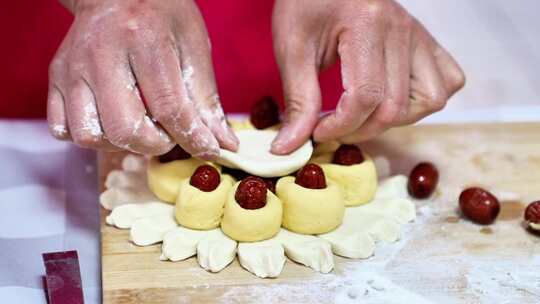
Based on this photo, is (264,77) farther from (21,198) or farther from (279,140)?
(21,198)

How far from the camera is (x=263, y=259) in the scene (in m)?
1.75

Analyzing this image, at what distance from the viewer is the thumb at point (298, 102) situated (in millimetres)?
1965

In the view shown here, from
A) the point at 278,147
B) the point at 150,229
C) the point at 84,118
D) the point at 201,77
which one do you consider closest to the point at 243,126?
the point at 278,147

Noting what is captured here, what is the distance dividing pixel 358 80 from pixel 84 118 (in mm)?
641

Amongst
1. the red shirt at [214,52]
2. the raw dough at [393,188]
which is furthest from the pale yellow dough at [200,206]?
the red shirt at [214,52]

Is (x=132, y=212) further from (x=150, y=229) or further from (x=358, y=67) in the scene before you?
(x=358, y=67)

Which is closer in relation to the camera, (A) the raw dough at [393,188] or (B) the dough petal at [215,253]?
(B) the dough petal at [215,253]

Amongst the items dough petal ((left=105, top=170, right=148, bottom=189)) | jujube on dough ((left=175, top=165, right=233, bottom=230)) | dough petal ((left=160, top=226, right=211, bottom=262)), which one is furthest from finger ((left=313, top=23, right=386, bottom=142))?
dough petal ((left=105, top=170, right=148, bottom=189))

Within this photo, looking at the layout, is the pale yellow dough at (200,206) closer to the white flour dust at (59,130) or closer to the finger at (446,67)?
the white flour dust at (59,130)

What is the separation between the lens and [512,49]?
290 centimetres

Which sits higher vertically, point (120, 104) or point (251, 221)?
point (120, 104)

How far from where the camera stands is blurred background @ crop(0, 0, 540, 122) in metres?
2.45

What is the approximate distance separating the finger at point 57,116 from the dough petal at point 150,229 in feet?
0.87

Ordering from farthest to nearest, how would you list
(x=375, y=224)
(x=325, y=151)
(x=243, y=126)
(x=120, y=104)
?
(x=243, y=126) → (x=325, y=151) → (x=375, y=224) → (x=120, y=104)
